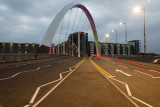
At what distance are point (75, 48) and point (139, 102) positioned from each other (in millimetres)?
129399

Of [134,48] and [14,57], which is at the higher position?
[134,48]

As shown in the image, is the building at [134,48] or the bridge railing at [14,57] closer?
the bridge railing at [14,57]

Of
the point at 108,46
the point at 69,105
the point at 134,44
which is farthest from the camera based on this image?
the point at 134,44

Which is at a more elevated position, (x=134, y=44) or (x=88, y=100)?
(x=134, y=44)

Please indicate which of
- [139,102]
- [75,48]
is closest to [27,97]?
[139,102]

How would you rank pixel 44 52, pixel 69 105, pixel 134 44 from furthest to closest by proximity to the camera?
pixel 134 44
pixel 44 52
pixel 69 105

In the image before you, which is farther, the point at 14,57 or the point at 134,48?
the point at 134,48

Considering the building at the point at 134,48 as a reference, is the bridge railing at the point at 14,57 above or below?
below

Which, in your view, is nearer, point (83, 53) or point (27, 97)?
point (27, 97)

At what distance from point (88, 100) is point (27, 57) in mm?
25894

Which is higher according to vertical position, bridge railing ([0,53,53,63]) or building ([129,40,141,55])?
building ([129,40,141,55])

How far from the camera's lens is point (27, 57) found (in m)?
26.8

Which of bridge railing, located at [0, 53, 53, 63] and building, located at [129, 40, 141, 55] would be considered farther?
building, located at [129, 40, 141, 55]

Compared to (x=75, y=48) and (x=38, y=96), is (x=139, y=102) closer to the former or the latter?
(x=38, y=96)
